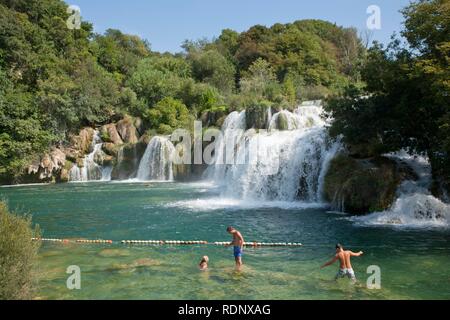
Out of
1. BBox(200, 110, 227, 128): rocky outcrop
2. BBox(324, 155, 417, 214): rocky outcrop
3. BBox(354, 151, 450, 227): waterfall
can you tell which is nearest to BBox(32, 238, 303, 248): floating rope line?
BBox(354, 151, 450, 227): waterfall

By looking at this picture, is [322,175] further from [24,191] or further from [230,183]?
[24,191]

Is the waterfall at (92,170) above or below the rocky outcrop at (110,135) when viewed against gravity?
below

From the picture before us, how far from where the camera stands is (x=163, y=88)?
157 ft

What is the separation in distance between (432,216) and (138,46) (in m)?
66.1

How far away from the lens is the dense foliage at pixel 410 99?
1488 cm

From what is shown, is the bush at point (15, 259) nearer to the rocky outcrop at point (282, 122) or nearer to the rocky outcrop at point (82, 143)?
the rocky outcrop at point (282, 122)

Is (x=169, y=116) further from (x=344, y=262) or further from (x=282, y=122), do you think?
(x=344, y=262)

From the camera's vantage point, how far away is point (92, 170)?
1501 inches

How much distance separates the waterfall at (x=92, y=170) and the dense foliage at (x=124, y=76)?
2891 mm

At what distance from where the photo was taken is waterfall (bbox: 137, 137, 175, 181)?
118ft

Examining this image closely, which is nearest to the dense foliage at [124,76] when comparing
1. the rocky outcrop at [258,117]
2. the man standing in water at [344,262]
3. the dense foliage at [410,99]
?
the rocky outcrop at [258,117]

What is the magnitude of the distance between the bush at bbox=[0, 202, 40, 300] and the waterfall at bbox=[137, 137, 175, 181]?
89.6 ft

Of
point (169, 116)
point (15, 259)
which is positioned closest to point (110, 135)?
point (169, 116)

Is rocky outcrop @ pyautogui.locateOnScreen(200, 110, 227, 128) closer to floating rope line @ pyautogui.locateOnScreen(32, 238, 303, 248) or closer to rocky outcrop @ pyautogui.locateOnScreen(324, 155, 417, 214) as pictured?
rocky outcrop @ pyautogui.locateOnScreen(324, 155, 417, 214)
